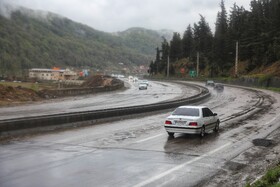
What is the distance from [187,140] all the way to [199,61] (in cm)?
12643

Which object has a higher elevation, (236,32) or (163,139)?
(236,32)

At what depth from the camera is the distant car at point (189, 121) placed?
17.9m

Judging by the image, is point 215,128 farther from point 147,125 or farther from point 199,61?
point 199,61

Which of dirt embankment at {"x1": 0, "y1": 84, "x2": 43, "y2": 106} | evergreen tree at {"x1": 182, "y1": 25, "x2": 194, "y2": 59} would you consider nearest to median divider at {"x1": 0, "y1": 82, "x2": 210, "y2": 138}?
dirt embankment at {"x1": 0, "y1": 84, "x2": 43, "y2": 106}

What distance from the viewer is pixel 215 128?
20562mm

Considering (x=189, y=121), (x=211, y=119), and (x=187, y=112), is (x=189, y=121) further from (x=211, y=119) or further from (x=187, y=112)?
(x=211, y=119)

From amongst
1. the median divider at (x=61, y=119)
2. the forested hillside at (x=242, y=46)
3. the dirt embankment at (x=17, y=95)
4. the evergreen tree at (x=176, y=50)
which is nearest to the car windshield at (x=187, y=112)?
the median divider at (x=61, y=119)

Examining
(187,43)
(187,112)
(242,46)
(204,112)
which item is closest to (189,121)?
(187,112)

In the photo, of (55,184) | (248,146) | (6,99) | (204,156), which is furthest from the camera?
(6,99)

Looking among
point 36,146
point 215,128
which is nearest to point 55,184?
point 36,146

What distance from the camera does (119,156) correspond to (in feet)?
43.2

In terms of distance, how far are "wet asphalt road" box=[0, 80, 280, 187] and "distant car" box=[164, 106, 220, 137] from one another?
1.29ft

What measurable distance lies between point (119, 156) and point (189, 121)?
5.60 meters

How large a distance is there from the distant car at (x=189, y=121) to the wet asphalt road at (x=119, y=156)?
0.39 m
